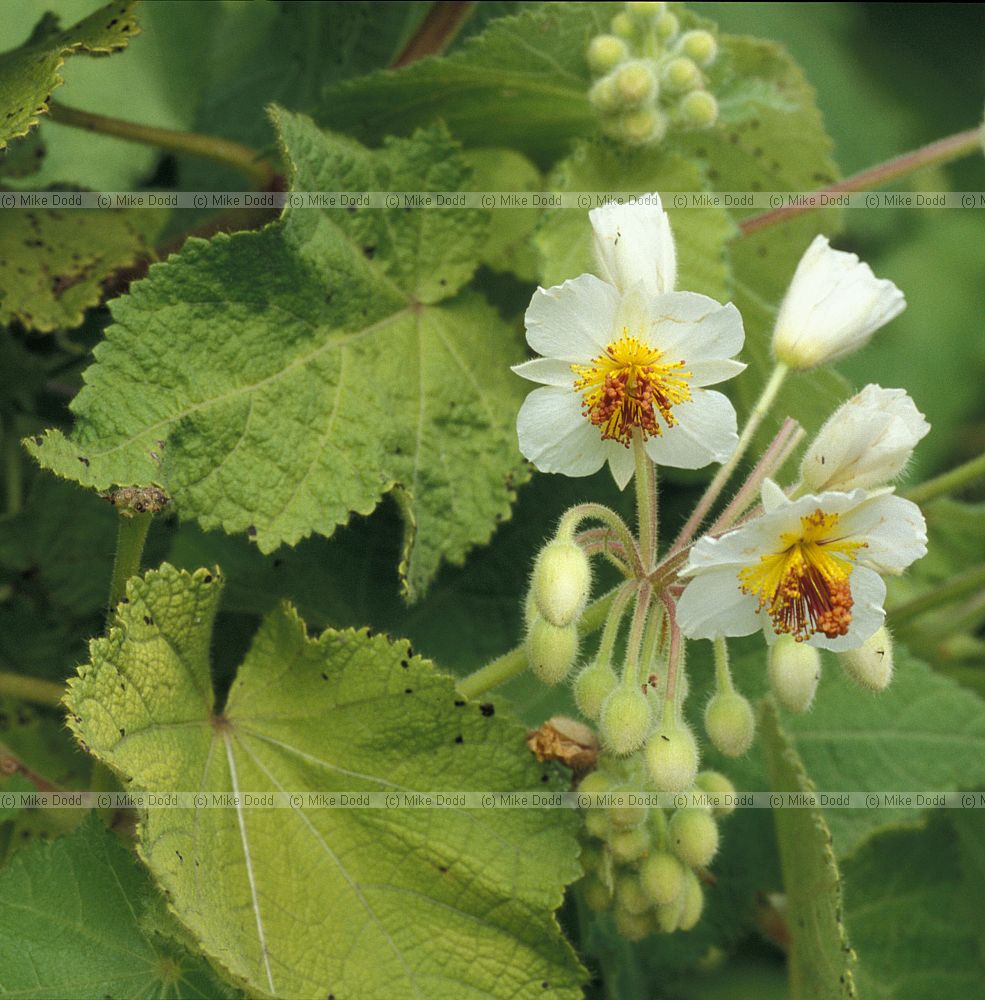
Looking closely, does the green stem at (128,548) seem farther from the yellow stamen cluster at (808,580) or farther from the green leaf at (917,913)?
the green leaf at (917,913)

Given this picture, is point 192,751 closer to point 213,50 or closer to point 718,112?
point 718,112

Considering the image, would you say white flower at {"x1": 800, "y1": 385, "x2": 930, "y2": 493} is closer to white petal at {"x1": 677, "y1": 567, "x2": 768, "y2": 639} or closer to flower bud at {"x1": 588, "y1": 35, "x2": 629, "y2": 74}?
white petal at {"x1": 677, "y1": 567, "x2": 768, "y2": 639}

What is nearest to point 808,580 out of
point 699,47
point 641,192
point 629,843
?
point 629,843

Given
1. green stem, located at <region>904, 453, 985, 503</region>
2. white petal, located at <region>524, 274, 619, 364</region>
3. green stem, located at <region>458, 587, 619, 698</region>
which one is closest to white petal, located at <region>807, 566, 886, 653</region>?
green stem, located at <region>458, 587, 619, 698</region>

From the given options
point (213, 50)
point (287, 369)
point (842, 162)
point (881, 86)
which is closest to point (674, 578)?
point (287, 369)

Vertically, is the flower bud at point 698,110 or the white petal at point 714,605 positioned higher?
the flower bud at point 698,110

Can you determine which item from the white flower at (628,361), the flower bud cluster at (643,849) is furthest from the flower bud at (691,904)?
the white flower at (628,361)
